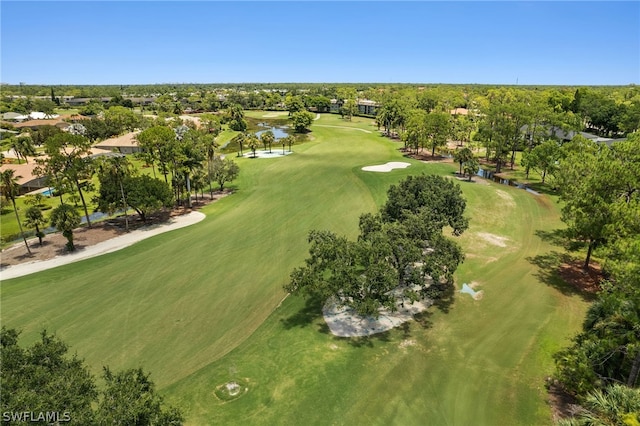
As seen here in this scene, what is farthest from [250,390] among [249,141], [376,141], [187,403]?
[376,141]

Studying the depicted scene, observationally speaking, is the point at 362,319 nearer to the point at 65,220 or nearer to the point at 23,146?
the point at 65,220

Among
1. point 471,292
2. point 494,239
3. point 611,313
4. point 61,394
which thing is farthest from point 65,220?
point 494,239

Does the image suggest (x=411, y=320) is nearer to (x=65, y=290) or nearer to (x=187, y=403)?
(x=187, y=403)

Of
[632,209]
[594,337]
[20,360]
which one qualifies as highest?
[632,209]

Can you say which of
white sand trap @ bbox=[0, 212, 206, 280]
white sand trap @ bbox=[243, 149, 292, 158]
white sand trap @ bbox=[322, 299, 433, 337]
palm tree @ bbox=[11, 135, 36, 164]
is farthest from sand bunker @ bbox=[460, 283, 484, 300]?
palm tree @ bbox=[11, 135, 36, 164]

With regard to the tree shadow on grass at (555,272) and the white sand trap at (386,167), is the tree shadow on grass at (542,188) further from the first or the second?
the tree shadow on grass at (555,272)

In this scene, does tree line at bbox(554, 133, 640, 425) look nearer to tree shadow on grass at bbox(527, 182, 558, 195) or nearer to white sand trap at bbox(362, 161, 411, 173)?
tree shadow on grass at bbox(527, 182, 558, 195)
